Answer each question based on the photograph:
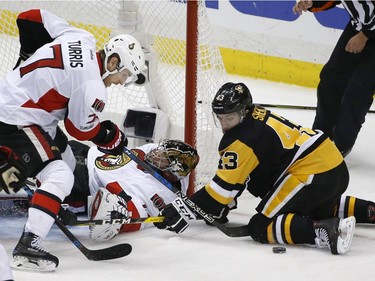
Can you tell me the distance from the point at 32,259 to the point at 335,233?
1.06m

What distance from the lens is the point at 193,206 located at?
12.3ft

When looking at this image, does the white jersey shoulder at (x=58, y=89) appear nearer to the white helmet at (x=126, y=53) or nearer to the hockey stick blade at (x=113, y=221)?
the white helmet at (x=126, y=53)

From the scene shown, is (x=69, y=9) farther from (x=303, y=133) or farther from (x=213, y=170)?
(x=303, y=133)

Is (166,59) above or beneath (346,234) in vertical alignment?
above

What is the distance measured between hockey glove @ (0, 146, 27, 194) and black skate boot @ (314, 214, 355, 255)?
1.13 meters

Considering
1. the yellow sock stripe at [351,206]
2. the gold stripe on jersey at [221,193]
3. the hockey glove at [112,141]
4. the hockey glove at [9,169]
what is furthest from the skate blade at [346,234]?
the hockey glove at [9,169]

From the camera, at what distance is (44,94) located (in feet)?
11.8

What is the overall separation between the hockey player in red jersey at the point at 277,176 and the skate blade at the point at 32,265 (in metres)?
0.56

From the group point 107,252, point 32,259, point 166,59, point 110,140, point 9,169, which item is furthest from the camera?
point 166,59

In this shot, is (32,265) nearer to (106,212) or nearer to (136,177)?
(106,212)

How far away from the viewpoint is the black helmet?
144 inches

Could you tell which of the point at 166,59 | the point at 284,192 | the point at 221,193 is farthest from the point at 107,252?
the point at 166,59

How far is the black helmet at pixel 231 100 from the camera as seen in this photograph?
3.66m

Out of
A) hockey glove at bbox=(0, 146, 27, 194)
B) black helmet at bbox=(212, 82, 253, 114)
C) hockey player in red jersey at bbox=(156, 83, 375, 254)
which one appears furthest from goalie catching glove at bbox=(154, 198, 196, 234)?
hockey glove at bbox=(0, 146, 27, 194)
